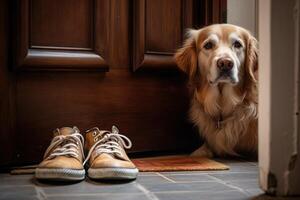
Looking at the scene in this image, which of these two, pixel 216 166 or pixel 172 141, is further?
pixel 172 141

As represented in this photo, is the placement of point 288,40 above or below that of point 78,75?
above

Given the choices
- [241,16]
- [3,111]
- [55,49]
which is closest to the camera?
A: [3,111]

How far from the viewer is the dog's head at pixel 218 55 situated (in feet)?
5.71

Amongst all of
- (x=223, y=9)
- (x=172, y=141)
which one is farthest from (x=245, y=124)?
(x=223, y=9)

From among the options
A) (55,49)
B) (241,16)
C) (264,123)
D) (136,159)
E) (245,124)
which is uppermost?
(241,16)

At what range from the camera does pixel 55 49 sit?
5.11 feet

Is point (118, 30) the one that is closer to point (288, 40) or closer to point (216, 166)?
point (216, 166)

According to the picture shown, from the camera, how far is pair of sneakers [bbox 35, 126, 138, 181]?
4.03ft

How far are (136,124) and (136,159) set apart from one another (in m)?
0.13

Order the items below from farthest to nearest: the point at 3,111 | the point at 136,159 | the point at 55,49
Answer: the point at 136,159
the point at 55,49
the point at 3,111

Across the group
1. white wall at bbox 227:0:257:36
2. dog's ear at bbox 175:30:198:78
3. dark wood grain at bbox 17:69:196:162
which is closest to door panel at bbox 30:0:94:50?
dark wood grain at bbox 17:69:196:162

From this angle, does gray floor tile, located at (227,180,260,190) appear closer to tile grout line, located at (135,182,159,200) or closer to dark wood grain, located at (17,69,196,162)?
tile grout line, located at (135,182,159,200)

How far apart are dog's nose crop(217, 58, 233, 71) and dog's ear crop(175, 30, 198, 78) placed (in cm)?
15

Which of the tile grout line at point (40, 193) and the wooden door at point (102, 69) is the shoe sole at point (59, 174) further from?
the wooden door at point (102, 69)
